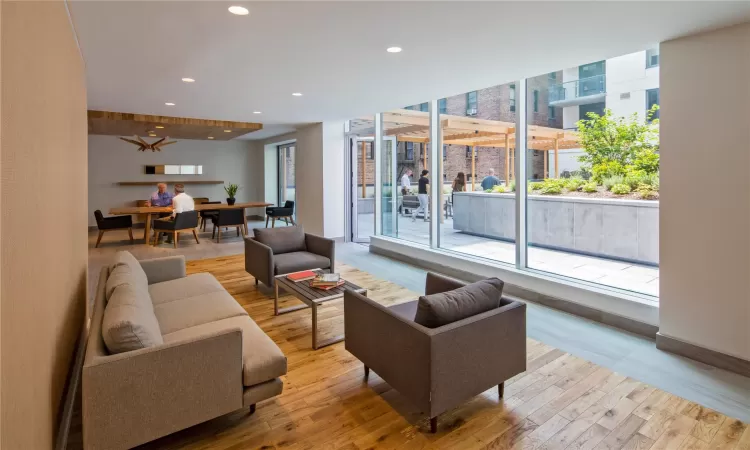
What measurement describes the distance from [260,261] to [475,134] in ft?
11.5

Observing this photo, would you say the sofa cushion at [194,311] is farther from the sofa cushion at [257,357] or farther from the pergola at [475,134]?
the pergola at [475,134]

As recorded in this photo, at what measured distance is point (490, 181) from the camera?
5902mm

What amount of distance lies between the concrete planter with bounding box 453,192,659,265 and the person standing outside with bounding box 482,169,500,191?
14 cm

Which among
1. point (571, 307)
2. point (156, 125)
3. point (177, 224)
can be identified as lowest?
point (571, 307)

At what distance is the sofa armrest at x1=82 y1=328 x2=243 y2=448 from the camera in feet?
5.93

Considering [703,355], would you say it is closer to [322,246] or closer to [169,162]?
[322,246]

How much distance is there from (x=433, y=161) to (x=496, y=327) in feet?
14.6

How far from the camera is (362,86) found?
16.7 feet

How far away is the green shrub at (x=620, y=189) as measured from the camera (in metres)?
4.30

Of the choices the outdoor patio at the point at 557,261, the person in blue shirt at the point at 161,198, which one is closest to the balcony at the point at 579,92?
the outdoor patio at the point at 557,261

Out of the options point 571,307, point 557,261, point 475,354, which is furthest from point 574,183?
point 475,354

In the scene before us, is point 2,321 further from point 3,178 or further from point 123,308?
point 123,308

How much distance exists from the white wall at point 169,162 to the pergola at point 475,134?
671cm

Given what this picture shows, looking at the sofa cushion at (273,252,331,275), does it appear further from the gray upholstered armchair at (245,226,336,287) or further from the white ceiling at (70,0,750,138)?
the white ceiling at (70,0,750,138)
